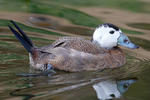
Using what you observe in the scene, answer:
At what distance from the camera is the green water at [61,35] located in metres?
5.61

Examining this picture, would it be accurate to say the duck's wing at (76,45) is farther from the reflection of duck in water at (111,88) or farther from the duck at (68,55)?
the reflection of duck in water at (111,88)

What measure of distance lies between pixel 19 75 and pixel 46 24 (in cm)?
341

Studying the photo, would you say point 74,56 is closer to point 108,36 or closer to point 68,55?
point 68,55

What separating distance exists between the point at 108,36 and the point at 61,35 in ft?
6.29

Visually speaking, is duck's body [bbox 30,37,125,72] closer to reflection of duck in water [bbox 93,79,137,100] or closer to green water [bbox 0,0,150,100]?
A: green water [bbox 0,0,150,100]

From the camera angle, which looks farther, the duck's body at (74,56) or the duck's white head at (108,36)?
the duck's white head at (108,36)

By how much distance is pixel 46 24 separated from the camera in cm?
955

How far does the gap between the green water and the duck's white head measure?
0.43m

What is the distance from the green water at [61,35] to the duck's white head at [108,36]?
1.41 ft

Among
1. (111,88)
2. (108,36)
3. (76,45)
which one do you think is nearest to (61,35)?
(108,36)

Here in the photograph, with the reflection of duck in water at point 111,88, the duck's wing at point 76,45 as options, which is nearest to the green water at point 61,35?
the reflection of duck in water at point 111,88

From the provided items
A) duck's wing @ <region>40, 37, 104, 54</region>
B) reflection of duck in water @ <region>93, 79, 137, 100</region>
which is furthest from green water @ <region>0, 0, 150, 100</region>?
duck's wing @ <region>40, 37, 104, 54</region>

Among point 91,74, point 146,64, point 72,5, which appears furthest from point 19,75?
point 72,5

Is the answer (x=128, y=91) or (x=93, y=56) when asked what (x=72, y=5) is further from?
(x=128, y=91)
